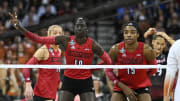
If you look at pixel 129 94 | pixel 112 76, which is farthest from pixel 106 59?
pixel 129 94

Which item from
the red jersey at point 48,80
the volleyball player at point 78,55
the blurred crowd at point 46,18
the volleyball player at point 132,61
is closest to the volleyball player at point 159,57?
the volleyball player at point 132,61

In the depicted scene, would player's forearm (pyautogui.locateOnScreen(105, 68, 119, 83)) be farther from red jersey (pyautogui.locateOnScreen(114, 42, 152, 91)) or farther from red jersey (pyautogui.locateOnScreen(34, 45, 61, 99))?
red jersey (pyautogui.locateOnScreen(34, 45, 61, 99))

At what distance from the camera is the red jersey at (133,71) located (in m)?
6.50

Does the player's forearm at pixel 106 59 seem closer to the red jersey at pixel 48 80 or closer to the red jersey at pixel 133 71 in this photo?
the red jersey at pixel 133 71

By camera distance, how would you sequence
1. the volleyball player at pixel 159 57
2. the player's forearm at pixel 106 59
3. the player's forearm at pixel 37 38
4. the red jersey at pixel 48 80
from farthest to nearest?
the volleyball player at pixel 159 57, the red jersey at pixel 48 80, the player's forearm at pixel 106 59, the player's forearm at pixel 37 38

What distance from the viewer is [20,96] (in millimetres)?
10219

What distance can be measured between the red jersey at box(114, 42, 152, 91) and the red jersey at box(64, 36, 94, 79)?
1.78ft

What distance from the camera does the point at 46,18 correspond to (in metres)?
13.5

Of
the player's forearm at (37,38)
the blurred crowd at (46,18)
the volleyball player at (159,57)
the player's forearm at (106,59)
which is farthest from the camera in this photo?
the blurred crowd at (46,18)

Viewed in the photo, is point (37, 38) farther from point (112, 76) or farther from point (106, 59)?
point (112, 76)

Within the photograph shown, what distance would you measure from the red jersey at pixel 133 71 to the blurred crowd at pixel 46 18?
3308mm

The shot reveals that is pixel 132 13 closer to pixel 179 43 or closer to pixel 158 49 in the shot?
pixel 158 49

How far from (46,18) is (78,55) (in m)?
7.17

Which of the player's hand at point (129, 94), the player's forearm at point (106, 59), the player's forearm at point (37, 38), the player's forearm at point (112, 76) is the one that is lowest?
the player's hand at point (129, 94)
